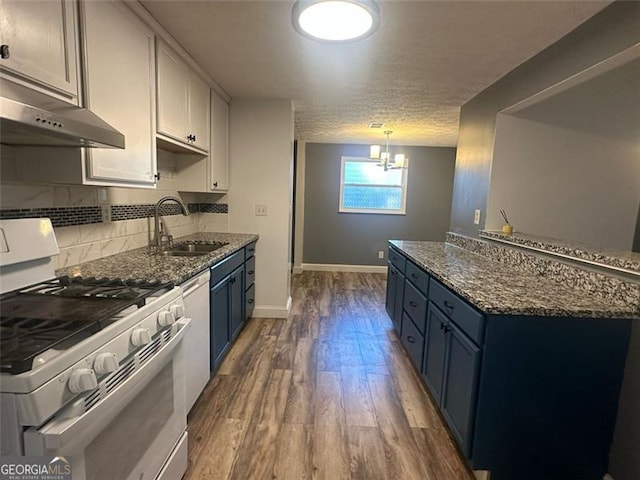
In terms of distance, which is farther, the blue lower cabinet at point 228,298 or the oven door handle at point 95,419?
the blue lower cabinet at point 228,298

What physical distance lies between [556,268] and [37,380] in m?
2.30

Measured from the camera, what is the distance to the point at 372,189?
5.90 metres

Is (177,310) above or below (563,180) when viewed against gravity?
below

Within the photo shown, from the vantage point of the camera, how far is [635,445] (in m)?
1.37

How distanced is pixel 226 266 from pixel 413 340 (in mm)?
1516

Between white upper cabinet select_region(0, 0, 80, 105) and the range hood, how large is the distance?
0.10m

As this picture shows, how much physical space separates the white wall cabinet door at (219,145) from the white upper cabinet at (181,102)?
0.14 m

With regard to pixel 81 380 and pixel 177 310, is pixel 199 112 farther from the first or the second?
pixel 81 380

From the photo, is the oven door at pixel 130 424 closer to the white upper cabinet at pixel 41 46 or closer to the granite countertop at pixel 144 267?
the granite countertop at pixel 144 267

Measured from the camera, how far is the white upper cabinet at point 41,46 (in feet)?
3.44

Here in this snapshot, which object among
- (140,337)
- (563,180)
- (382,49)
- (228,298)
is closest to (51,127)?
(140,337)

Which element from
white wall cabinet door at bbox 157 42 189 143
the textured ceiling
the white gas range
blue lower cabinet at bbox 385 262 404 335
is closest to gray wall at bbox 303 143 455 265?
the textured ceiling

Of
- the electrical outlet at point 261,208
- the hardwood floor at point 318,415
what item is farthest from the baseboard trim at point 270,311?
the electrical outlet at point 261,208

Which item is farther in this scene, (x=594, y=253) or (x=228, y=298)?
(x=228, y=298)
